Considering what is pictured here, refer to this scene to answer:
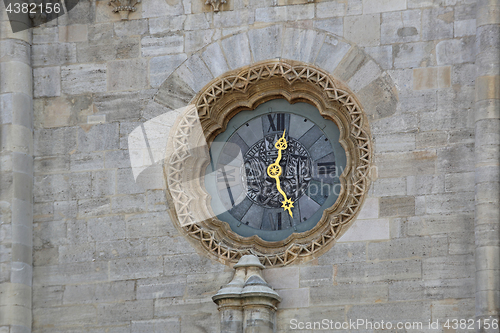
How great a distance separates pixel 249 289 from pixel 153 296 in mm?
1566

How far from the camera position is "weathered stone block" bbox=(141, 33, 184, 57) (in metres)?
15.8

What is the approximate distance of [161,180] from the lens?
15.4 metres

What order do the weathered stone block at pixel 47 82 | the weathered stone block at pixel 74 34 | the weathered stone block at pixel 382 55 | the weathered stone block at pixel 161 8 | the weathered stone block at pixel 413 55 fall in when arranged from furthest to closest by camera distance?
the weathered stone block at pixel 74 34 → the weathered stone block at pixel 47 82 → the weathered stone block at pixel 161 8 → the weathered stone block at pixel 382 55 → the weathered stone block at pixel 413 55

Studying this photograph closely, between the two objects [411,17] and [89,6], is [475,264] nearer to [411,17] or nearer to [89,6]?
[411,17]

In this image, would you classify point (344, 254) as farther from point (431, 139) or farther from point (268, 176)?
point (431, 139)

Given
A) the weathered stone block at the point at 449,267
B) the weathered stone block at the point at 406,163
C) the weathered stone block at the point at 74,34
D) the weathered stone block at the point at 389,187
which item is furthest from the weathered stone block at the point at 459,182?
the weathered stone block at the point at 74,34

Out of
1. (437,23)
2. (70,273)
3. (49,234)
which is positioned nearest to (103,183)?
(49,234)

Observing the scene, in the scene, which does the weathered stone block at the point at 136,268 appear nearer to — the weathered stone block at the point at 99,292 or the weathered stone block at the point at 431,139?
the weathered stone block at the point at 99,292

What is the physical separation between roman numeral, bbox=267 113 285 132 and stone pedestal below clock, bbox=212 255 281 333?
2.38 meters

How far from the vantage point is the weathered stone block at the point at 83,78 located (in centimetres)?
1595

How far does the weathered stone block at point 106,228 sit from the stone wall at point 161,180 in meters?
0.02

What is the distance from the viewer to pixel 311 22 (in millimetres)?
15422

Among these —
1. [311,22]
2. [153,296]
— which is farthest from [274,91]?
[153,296]

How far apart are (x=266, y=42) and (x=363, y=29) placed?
142 centimetres
